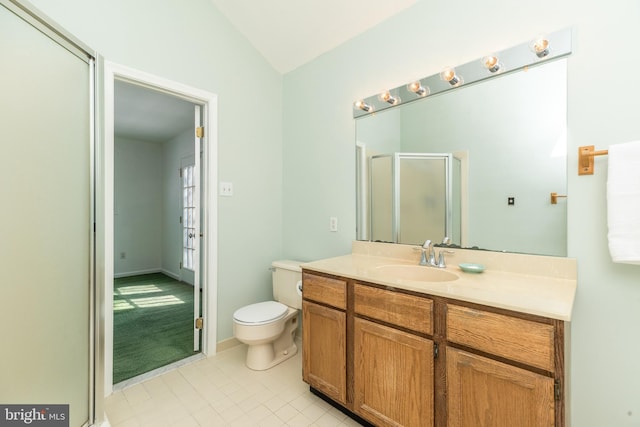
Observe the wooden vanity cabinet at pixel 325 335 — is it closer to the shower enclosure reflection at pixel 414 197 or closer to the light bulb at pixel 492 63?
the shower enclosure reflection at pixel 414 197

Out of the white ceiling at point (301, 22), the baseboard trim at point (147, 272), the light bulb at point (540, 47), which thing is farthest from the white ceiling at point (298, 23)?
the baseboard trim at point (147, 272)

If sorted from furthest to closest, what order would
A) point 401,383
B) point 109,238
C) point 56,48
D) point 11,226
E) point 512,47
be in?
point 109,238 < point 512,47 < point 401,383 < point 56,48 < point 11,226

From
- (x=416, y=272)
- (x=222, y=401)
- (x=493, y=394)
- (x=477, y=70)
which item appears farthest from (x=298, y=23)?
(x=222, y=401)

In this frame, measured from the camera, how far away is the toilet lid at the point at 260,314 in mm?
1988

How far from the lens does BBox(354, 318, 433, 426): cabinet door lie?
123cm

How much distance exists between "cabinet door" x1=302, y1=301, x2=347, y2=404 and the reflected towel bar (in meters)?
1.34

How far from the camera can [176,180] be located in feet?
15.7

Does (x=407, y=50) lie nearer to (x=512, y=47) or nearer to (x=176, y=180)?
(x=512, y=47)

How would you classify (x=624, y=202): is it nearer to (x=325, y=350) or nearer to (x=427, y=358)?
(x=427, y=358)

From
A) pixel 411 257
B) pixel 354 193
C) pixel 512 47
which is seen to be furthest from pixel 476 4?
pixel 411 257

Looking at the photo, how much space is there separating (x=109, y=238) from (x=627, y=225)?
266 centimetres

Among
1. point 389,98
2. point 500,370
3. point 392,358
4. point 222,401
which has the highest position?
point 389,98

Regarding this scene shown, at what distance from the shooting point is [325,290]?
1617mm

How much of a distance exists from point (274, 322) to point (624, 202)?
197 centimetres
